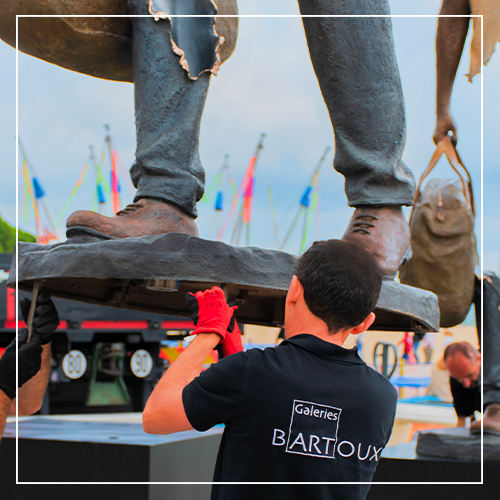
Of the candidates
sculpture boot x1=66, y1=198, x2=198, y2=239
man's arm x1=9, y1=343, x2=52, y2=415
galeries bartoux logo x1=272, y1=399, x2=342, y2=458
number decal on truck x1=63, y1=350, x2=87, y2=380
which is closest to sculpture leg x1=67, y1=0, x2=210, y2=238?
sculpture boot x1=66, y1=198, x2=198, y2=239

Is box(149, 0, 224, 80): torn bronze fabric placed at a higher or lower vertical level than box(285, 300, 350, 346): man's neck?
higher

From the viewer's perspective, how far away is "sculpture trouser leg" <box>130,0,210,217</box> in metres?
1.50

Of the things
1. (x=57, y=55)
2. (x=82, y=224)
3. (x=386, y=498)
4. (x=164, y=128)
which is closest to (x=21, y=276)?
(x=82, y=224)

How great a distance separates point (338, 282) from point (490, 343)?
9.02ft

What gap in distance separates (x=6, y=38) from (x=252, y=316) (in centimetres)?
114

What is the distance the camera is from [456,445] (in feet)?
11.2

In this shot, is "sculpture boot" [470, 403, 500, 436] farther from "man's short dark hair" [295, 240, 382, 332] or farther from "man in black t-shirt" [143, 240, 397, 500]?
"man's short dark hair" [295, 240, 382, 332]

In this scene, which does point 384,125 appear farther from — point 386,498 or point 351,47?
point 386,498

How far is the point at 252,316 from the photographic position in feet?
6.93

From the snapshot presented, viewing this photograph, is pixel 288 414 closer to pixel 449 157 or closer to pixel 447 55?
pixel 449 157

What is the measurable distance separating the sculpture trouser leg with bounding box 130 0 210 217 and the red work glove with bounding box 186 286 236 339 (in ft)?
1.13

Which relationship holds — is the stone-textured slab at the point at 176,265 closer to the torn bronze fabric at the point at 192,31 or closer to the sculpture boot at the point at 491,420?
the torn bronze fabric at the point at 192,31

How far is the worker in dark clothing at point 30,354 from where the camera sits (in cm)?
168

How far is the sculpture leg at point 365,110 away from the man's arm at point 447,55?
1247 mm
